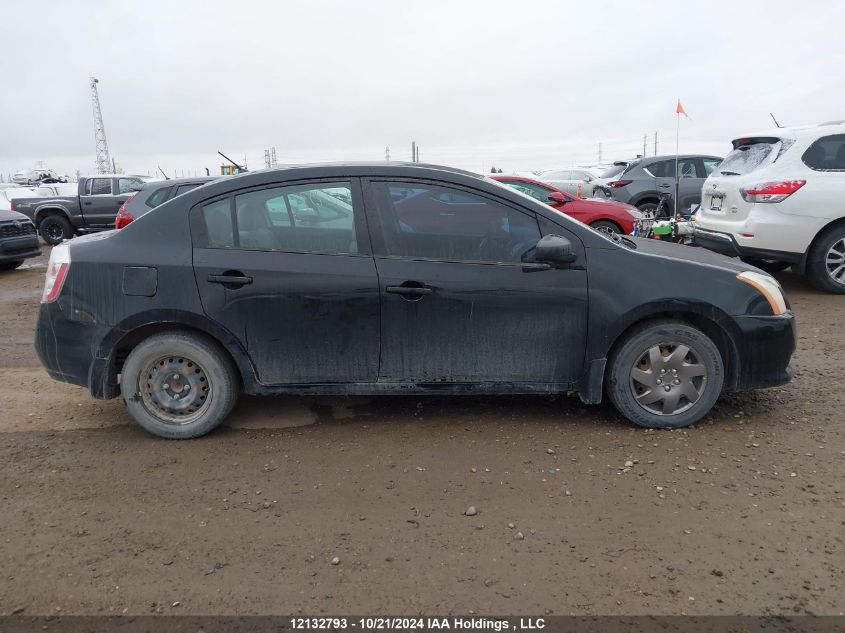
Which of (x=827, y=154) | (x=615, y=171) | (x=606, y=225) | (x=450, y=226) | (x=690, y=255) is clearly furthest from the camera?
(x=615, y=171)

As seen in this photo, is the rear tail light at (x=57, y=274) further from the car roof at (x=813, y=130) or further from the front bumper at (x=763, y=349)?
the car roof at (x=813, y=130)

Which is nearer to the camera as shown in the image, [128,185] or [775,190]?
[775,190]

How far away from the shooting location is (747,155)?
7.95m

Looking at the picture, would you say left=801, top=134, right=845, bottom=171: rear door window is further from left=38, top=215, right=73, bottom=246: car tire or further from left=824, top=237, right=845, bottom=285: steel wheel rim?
left=38, top=215, right=73, bottom=246: car tire

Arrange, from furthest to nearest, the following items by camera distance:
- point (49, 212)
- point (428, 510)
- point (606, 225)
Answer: point (49, 212), point (606, 225), point (428, 510)

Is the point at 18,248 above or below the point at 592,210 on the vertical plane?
below

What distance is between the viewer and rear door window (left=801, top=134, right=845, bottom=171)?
7285mm

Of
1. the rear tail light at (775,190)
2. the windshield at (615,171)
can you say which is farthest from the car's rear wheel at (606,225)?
the windshield at (615,171)

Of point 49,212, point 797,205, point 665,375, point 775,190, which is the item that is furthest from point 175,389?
point 49,212

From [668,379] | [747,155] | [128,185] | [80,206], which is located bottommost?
[668,379]

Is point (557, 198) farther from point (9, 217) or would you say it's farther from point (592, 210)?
point (9, 217)

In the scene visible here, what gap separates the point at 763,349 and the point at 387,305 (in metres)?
2.25

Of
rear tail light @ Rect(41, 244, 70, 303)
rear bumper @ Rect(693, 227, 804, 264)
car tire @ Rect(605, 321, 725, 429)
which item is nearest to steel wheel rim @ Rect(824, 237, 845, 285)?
rear bumper @ Rect(693, 227, 804, 264)

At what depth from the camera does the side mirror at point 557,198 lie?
10406 mm
